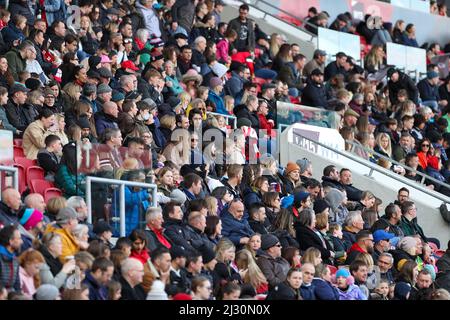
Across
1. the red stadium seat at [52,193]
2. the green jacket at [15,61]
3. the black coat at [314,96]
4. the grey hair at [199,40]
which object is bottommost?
the red stadium seat at [52,193]

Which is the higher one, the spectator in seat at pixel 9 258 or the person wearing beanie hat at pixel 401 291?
the spectator in seat at pixel 9 258

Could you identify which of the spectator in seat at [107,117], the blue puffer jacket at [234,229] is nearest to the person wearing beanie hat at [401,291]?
the blue puffer jacket at [234,229]

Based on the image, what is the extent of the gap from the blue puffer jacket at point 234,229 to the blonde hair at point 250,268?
2.47ft

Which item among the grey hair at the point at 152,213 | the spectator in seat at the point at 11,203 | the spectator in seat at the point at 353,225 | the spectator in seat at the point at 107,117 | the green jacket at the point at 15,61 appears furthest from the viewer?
the green jacket at the point at 15,61

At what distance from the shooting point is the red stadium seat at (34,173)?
1641 centimetres

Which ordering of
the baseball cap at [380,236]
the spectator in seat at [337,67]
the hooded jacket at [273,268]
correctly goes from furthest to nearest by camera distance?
the spectator in seat at [337,67]
the baseball cap at [380,236]
the hooded jacket at [273,268]

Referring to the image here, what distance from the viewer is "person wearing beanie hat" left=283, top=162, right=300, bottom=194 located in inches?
785

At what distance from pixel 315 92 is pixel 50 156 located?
8164 millimetres

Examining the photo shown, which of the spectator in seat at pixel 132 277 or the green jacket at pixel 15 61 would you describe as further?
the green jacket at pixel 15 61

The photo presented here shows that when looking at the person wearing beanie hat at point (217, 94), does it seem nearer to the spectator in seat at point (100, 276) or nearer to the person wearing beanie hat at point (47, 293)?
the spectator in seat at point (100, 276)

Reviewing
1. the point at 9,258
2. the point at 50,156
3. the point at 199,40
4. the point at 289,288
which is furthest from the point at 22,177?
the point at 199,40

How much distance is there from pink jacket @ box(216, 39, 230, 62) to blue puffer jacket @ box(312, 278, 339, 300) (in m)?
7.90

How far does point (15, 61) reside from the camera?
63.8 feet
